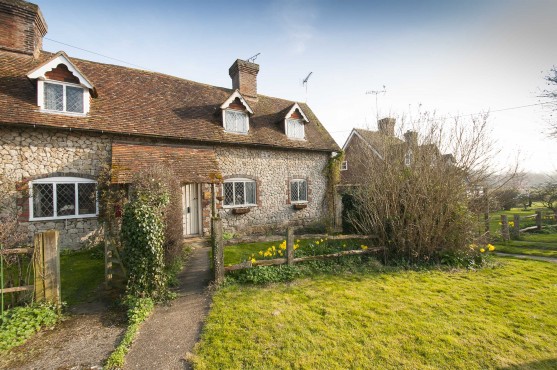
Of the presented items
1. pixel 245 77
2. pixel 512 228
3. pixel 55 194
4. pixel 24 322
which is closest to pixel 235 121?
pixel 245 77

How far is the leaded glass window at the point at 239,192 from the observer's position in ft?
41.5

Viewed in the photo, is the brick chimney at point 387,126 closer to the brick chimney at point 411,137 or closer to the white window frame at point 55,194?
the brick chimney at point 411,137

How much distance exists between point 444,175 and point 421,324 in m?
4.87

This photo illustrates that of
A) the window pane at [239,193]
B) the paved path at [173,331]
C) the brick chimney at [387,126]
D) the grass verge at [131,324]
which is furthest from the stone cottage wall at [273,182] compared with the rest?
the grass verge at [131,324]

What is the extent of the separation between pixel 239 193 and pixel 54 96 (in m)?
8.30

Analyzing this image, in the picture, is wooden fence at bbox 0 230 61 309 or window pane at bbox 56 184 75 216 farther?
window pane at bbox 56 184 75 216

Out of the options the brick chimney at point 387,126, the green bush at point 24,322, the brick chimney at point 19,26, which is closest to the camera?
the green bush at point 24,322

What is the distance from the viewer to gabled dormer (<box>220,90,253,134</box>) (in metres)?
12.8

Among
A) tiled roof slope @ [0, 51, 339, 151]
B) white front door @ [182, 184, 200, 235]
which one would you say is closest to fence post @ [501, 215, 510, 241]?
tiled roof slope @ [0, 51, 339, 151]

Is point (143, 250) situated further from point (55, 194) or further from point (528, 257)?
point (528, 257)

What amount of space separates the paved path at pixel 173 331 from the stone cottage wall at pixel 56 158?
240 inches

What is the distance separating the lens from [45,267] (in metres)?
4.76

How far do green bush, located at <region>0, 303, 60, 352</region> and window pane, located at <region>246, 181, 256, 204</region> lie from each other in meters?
8.92

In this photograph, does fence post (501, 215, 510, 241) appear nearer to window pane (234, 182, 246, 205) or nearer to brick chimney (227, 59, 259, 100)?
window pane (234, 182, 246, 205)
